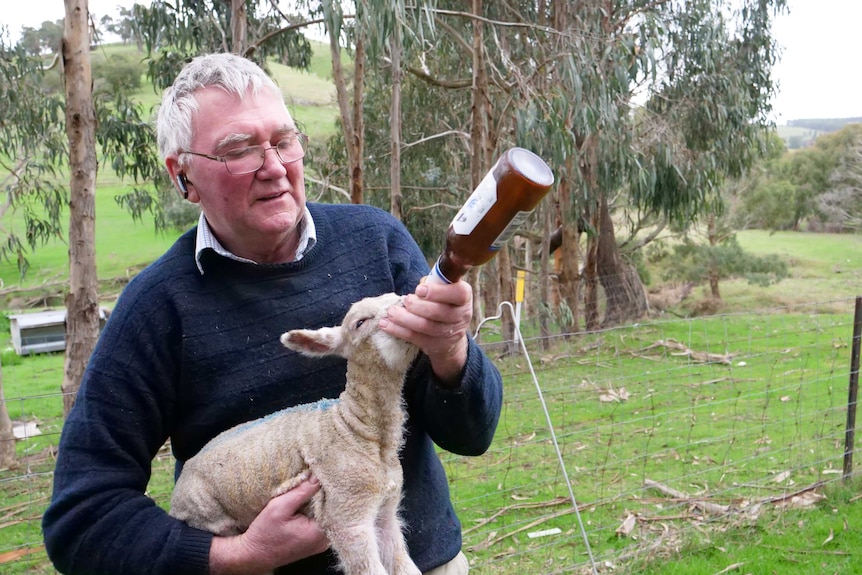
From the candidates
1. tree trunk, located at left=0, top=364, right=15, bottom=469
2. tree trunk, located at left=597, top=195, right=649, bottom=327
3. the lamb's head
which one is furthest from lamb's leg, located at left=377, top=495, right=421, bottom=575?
tree trunk, located at left=597, top=195, right=649, bottom=327

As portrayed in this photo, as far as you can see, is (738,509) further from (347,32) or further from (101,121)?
(101,121)

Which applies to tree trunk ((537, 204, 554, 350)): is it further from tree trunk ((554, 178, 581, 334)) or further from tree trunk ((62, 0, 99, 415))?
tree trunk ((62, 0, 99, 415))

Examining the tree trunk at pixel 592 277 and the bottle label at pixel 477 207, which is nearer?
the bottle label at pixel 477 207

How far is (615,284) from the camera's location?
1476 centimetres

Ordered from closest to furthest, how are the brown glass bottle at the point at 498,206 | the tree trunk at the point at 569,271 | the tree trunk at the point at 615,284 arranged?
the brown glass bottle at the point at 498,206 < the tree trunk at the point at 569,271 < the tree trunk at the point at 615,284

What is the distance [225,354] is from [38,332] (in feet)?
53.4

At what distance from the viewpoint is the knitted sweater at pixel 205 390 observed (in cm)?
147

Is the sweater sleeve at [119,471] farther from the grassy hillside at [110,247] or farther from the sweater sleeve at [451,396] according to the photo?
the grassy hillside at [110,247]

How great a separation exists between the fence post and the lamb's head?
4364 mm

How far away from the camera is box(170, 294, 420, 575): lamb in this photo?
4.76 feet

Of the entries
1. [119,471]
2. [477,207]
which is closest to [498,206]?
[477,207]

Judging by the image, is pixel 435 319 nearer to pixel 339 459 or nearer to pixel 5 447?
pixel 339 459

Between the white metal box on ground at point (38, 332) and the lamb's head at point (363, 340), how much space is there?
15.4 meters

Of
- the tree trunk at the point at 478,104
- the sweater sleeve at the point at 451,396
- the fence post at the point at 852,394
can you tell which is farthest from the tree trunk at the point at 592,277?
the sweater sleeve at the point at 451,396
